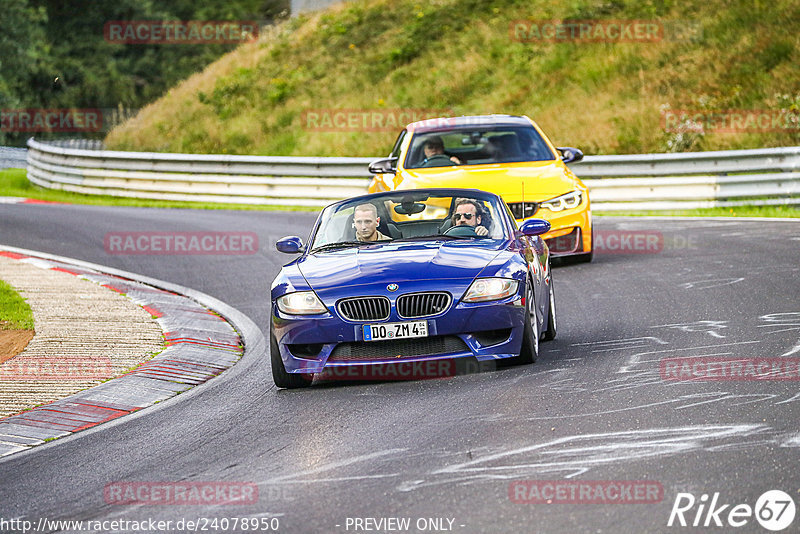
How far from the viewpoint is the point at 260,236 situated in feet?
62.4

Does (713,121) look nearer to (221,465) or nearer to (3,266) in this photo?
(3,266)

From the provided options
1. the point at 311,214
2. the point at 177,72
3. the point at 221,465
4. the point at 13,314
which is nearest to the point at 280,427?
the point at 221,465

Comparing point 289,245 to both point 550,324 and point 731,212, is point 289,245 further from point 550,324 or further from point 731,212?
point 731,212

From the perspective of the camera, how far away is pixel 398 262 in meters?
8.74

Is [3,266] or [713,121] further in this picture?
[713,121]

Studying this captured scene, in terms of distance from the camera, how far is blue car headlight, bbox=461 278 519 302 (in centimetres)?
839

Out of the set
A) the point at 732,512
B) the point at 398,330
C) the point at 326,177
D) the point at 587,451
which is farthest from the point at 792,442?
the point at 326,177

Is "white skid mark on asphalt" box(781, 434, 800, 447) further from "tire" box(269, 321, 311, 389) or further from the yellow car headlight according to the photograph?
the yellow car headlight

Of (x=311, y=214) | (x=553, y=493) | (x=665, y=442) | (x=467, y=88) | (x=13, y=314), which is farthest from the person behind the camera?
Answer: (x=467, y=88)

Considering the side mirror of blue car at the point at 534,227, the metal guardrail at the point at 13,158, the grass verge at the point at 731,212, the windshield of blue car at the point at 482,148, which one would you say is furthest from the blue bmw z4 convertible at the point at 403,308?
the metal guardrail at the point at 13,158

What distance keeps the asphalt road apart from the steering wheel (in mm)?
1136

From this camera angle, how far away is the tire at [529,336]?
857cm

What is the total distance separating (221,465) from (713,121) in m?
21.2

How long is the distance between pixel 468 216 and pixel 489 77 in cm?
2514
